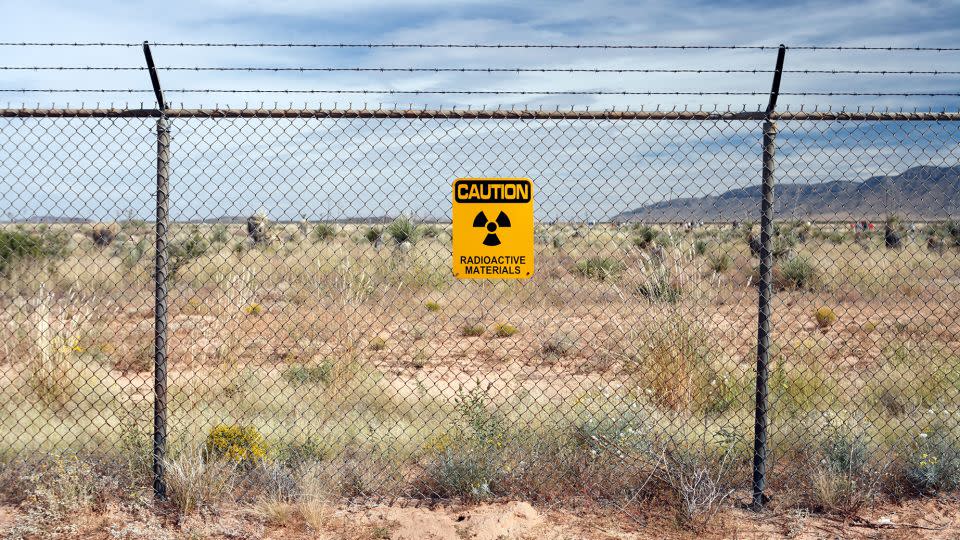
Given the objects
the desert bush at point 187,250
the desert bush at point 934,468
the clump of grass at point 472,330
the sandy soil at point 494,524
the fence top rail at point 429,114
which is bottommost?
the sandy soil at point 494,524

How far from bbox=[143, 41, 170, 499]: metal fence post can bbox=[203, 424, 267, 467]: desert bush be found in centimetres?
42

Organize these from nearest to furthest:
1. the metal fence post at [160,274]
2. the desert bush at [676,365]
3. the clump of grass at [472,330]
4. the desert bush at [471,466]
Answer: the metal fence post at [160,274], the desert bush at [471,466], the desert bush at [676,365], the clump of grass at [472,330]

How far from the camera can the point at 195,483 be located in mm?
5387

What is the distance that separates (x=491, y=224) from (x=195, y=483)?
268 cm

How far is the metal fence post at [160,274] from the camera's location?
5320 millimetres

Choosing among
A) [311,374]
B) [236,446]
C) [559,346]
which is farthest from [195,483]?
[559,346]

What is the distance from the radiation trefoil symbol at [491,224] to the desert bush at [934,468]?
140 inches

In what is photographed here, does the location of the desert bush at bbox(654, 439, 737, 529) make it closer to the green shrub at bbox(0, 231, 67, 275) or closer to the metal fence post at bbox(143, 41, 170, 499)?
the metal fence post at bbox(143, 41, 170, 499)

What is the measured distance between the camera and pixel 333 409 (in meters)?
8.57

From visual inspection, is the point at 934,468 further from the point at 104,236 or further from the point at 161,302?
the point at 104,236

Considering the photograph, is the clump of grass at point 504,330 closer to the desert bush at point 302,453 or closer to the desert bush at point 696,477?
the desert bush at point 302,453

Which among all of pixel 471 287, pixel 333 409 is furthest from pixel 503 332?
pixel 333 409

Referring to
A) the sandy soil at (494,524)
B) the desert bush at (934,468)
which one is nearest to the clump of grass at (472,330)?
the sandy soil at (494,524)

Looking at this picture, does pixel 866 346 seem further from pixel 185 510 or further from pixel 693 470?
pixel 185 510
